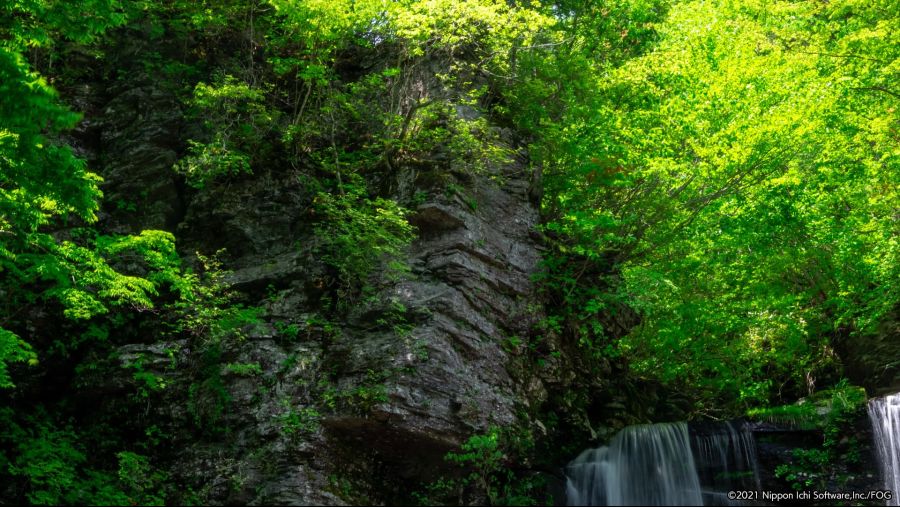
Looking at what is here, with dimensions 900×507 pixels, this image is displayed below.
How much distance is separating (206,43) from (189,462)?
33.6ft

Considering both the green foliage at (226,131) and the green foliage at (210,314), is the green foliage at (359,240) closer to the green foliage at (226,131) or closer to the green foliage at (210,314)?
the green foliage at (210,314)

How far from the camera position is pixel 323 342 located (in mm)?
10438

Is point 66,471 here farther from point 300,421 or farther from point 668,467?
point 668,467

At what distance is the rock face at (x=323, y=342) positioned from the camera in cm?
910

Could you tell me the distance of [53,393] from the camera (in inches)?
405

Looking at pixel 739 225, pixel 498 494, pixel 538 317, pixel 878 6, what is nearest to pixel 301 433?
pixel 498 494

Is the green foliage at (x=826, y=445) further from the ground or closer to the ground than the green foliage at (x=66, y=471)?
further from the ground

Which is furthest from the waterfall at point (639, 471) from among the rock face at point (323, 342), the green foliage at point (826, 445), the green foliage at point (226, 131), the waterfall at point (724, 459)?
the green foliage at point (226, 131)

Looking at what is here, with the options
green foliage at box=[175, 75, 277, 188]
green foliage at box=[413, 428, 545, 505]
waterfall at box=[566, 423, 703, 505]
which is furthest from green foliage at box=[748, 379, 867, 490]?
green foliage at box=[175, 75, 277, 188]

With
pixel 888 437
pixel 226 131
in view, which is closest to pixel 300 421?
pixel 226 131

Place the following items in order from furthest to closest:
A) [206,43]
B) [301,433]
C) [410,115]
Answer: [206,43] < [410,115] < [301,433]

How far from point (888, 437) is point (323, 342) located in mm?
9694

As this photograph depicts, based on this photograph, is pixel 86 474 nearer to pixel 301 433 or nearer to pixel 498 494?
pixel 301 433

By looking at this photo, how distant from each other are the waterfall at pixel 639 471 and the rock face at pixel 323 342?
1.36 meters
